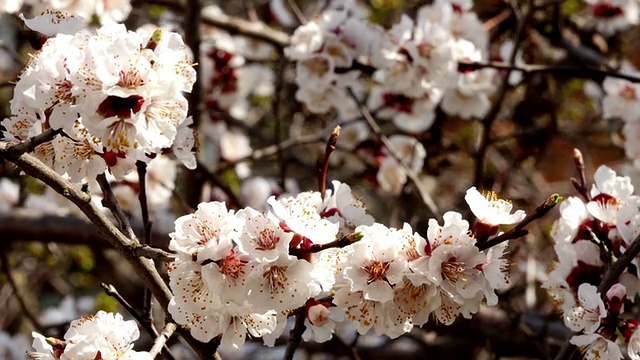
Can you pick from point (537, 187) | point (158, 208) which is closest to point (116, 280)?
point (158, 208)

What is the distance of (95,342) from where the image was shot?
5.23ft

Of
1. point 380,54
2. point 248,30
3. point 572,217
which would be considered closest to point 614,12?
point 380,54

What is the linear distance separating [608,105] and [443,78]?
749mm

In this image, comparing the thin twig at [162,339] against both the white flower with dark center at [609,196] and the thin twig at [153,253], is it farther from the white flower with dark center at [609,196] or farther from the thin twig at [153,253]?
the white flower with dark center at [609,196]

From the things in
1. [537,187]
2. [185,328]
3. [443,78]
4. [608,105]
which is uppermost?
[185,328]

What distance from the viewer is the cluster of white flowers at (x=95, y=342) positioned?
5.20 ft

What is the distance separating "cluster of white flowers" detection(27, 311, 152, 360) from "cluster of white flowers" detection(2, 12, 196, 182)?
311 millimetres

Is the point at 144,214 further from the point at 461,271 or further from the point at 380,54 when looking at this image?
the point at 380,54

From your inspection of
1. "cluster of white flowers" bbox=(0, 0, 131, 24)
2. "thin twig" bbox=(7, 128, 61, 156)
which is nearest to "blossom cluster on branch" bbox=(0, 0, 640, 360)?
"thin twig" bbox=(7, 128, 61, 156)

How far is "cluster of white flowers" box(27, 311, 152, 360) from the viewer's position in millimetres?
1586

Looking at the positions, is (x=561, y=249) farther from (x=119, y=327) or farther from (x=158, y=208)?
(x=158, y=208)

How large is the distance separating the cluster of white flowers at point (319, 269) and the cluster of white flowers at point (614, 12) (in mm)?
2513

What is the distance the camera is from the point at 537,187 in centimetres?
482

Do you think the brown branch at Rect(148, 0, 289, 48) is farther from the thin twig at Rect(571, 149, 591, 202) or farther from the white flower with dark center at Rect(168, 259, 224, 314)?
the white flower with dark center at Rect(168, 259, 224, 314)
